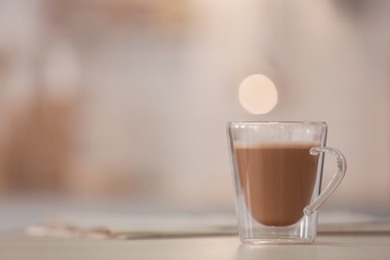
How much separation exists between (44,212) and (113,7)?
1.92ft

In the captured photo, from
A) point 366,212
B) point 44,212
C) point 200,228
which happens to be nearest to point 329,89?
point 366,212

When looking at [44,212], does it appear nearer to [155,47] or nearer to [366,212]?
[155,47]

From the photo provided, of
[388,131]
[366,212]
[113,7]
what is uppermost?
[113,7]

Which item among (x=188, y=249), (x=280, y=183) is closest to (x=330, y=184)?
(x=280, y=183)

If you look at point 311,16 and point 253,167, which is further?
point 311,16

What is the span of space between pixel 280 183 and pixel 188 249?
148 millimetres

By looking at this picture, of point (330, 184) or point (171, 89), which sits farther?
point (171, 89)

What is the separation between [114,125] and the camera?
95.4 inches

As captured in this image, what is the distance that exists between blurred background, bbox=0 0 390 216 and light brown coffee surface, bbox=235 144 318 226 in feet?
4.41

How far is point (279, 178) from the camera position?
1021 mm

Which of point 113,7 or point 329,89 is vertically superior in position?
point 113,7

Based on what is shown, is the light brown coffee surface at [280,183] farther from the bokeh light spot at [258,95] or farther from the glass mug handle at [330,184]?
the bokeh light spot at [258,95]

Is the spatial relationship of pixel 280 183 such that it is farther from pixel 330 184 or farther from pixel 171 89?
pixel 171 89

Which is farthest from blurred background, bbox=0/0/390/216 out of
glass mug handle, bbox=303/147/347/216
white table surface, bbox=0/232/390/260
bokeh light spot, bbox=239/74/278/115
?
glass mug handle, bbox=303/147/347/216
